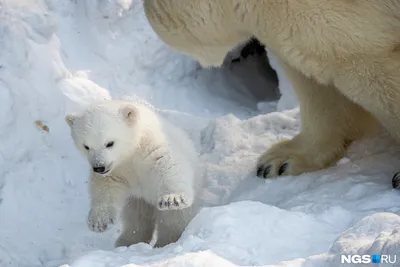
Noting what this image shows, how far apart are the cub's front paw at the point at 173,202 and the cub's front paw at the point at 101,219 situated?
1.07 feet

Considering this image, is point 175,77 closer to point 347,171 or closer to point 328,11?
point 347,171

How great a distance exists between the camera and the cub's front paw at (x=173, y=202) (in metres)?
3.26

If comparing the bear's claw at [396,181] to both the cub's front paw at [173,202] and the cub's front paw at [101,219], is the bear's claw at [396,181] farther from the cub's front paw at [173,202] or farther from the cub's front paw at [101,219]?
the cub's front paw at [101,219]

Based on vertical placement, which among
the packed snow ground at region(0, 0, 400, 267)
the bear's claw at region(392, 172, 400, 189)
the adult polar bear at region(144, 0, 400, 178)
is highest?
the adult polar bear at region(144, 0, 400, 178)

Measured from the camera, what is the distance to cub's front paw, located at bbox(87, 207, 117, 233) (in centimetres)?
348

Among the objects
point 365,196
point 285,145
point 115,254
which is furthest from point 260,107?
point 115,254

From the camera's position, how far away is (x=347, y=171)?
353 cm

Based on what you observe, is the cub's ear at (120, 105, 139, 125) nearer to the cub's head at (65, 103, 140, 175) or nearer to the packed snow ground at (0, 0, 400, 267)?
the cub's head at (65, 103, 140, 175)

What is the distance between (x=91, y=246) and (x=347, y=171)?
1599 millimetres

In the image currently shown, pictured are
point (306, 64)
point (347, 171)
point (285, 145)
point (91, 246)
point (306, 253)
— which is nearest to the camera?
point (306, 253)

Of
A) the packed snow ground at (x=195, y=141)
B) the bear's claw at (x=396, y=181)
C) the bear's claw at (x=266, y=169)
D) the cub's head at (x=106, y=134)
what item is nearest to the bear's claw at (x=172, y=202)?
the packed snow ground at (x=195, y=141)
